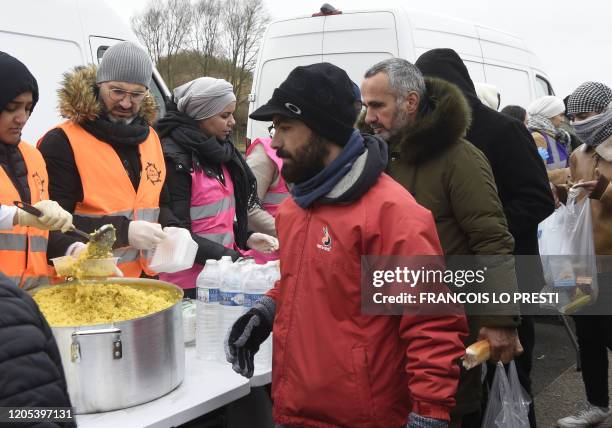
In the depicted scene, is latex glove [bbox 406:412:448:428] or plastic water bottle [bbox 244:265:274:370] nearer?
latex glove [bbox 406:412:448:428]

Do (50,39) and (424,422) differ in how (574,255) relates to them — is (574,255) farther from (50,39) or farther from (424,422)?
(50,39)

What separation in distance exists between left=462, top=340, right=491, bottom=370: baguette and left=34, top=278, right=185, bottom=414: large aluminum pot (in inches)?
37.5

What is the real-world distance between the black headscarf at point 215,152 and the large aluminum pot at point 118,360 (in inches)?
51.3

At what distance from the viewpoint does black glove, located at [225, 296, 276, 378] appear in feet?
6.79

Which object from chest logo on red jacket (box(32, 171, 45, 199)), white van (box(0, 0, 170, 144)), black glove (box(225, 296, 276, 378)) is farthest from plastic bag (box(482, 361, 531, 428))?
white van (box(0, 0, 170, 144))

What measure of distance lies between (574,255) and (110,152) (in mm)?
2744

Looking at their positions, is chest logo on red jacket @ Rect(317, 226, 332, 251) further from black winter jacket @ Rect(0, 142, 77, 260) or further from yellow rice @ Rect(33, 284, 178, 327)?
black winter jacket @ Rect(0, 142, 77, 260)

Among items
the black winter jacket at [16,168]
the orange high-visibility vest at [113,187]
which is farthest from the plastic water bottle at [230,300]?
the black winter jacket at [16,168]

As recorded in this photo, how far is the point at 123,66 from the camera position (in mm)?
2932

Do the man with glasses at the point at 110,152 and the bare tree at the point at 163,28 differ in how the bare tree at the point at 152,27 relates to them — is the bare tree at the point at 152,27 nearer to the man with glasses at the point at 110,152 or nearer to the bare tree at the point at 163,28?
the bare tree at the point at 163,28

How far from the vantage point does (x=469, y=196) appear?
2363 millimetres

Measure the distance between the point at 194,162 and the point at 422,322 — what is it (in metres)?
1.72

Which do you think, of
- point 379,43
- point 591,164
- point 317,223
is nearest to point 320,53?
point 379,43

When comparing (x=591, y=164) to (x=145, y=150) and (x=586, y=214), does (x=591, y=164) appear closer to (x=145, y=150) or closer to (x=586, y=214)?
(x=586, y=214)
